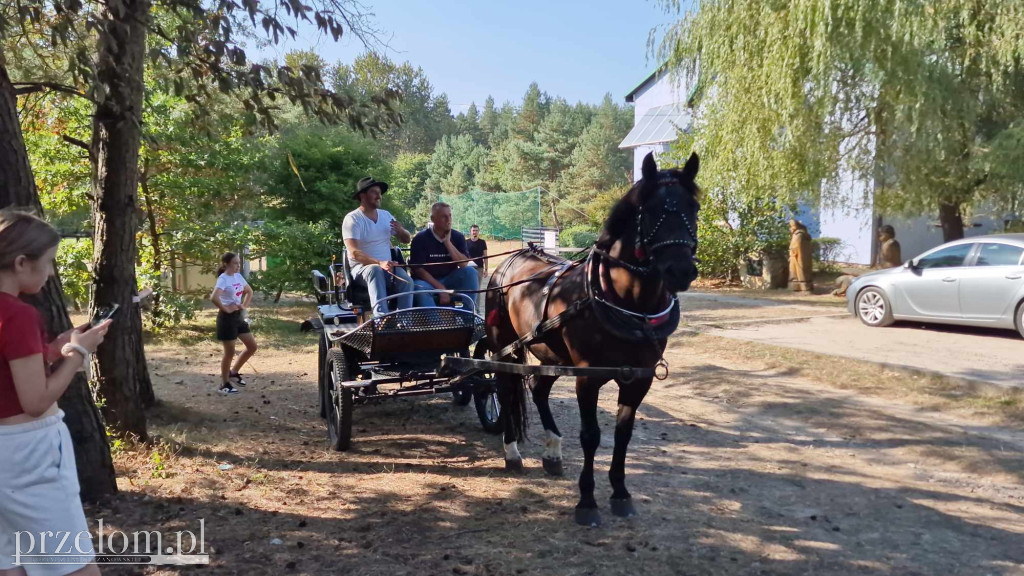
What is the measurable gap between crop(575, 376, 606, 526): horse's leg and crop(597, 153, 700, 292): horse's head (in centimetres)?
87

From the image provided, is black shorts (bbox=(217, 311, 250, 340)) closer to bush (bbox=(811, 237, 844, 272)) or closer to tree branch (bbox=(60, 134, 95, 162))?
tree branch (bbox=(60, 134, 95, 162))

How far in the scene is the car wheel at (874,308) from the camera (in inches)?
488

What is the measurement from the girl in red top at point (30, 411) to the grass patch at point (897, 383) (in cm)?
Answer: 776

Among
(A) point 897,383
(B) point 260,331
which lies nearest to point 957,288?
(A) point 897,383

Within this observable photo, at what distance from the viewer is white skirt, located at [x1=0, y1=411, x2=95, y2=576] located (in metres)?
2.45

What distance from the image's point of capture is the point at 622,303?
4562mm

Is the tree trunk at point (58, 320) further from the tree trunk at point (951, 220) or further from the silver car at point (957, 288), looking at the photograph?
the tree trunk at point (951, 220)

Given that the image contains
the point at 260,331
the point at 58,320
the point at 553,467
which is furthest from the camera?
the point at 260,331

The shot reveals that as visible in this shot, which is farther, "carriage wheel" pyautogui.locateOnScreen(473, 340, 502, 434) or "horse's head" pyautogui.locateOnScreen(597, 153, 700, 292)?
"carriage wheel" pyautogui.locateOnScreen(473, 340, 502, 434)

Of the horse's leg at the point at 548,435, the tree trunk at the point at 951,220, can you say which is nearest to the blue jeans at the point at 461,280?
the horse's leg at the point at 548,435

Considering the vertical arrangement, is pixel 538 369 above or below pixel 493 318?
below

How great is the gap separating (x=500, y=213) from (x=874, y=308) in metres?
28.4

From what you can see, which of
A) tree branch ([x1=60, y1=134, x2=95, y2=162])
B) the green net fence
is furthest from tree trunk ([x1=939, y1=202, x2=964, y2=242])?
the green net fence

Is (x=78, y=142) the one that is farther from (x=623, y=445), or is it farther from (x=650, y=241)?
(x=623, y=445)
